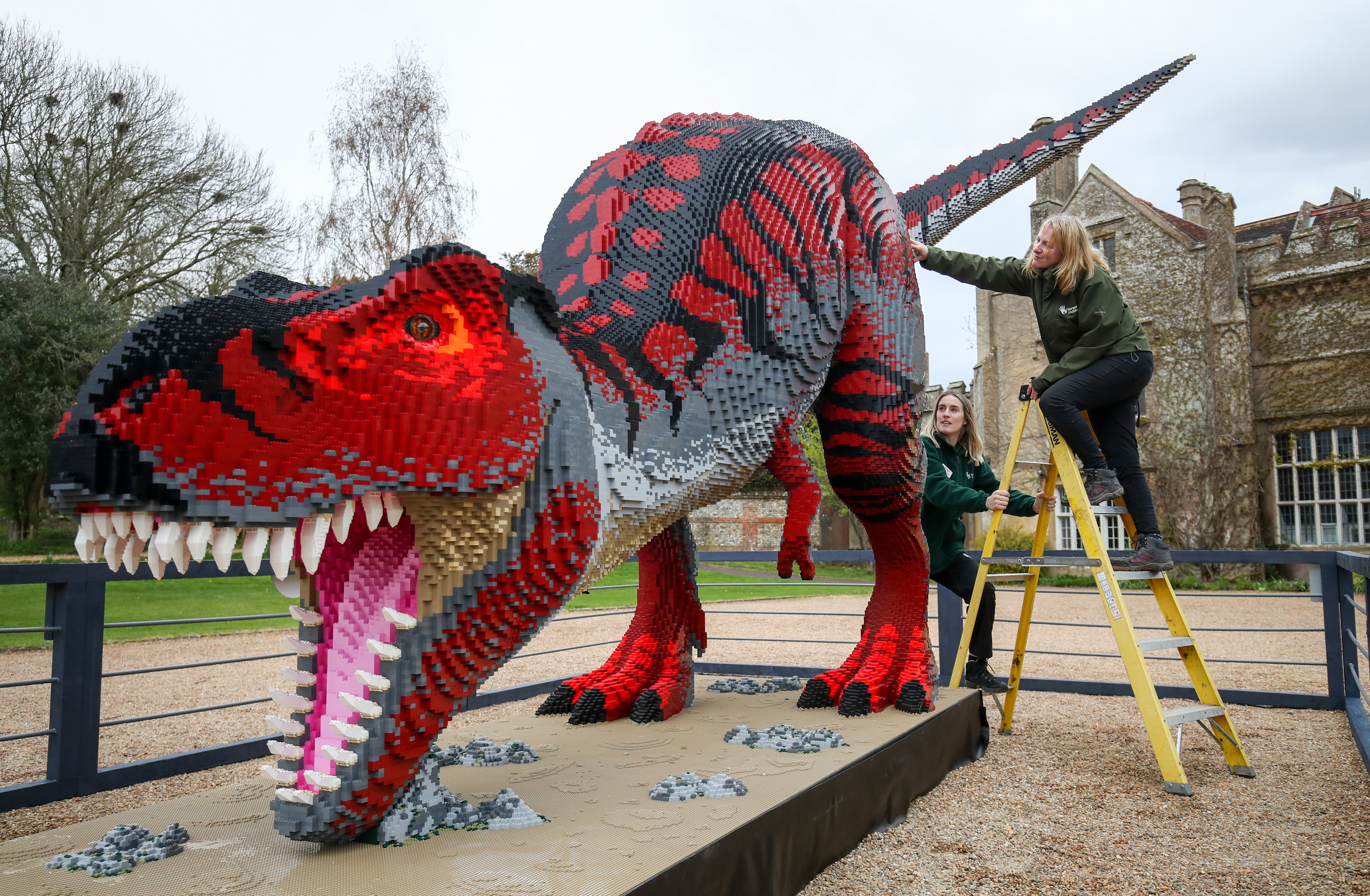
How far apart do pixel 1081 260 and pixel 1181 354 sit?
16.5 meters

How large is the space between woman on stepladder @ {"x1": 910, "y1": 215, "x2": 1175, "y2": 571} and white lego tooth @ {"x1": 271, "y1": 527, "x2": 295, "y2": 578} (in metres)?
2.70

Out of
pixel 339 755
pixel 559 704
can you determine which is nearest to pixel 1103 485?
pixel 559 704

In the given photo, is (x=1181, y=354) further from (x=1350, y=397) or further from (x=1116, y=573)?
(x=1116, y=573)

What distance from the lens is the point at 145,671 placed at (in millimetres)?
3254

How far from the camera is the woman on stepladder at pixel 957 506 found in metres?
4.14

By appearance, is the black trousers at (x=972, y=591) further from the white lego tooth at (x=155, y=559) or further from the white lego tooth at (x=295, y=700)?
the white lego tooth at (x=155, y=559)

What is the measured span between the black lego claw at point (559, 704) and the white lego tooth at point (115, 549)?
2.17 meters

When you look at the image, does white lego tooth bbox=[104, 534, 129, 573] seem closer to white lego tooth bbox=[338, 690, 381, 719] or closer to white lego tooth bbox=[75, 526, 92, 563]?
white lego tooth bbox=[75, 526, 92, 563]

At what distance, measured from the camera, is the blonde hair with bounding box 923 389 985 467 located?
14.8 ft

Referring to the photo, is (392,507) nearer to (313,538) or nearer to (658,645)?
(313,538)

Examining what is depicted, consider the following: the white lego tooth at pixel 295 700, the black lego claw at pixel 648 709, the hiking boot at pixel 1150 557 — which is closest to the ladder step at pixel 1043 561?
the hiking boot at pixel 1150 557

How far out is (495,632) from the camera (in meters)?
1.75

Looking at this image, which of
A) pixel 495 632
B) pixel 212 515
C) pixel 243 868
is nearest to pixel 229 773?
pixel 243 868

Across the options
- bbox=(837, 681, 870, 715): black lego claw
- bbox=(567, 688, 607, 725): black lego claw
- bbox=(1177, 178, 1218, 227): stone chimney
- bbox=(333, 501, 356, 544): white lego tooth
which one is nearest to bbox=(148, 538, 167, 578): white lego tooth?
bbox=(333, 501, 356, 544): white lego tooth
